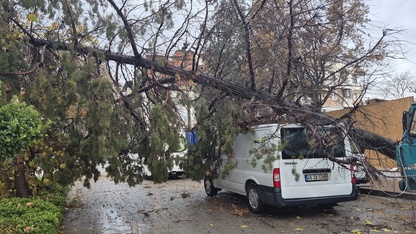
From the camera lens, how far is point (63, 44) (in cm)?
757

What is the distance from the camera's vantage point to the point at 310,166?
7656 mm

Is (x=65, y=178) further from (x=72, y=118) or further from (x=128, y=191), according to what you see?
(x=128, y=191)

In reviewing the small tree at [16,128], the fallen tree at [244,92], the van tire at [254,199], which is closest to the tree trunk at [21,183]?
the fallen tree at [244,92]

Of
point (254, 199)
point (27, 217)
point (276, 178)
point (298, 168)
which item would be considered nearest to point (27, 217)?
point (27, 217)

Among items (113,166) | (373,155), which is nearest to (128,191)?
(113,166)

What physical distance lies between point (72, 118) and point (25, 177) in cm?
271

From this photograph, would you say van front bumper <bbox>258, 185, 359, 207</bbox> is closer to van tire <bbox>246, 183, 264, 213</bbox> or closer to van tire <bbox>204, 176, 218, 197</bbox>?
van tire <bbox>246, 183, 264, 213</bbox>

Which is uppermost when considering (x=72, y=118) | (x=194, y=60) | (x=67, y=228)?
(x=194, y=60)

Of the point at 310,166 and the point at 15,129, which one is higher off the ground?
the point at 15,129

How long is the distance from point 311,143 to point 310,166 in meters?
0.47

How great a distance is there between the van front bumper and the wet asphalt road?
1.36ft

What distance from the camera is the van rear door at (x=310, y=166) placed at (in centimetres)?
753

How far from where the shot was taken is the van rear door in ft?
24.7

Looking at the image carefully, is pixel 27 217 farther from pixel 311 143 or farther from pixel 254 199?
pixel 311 143
